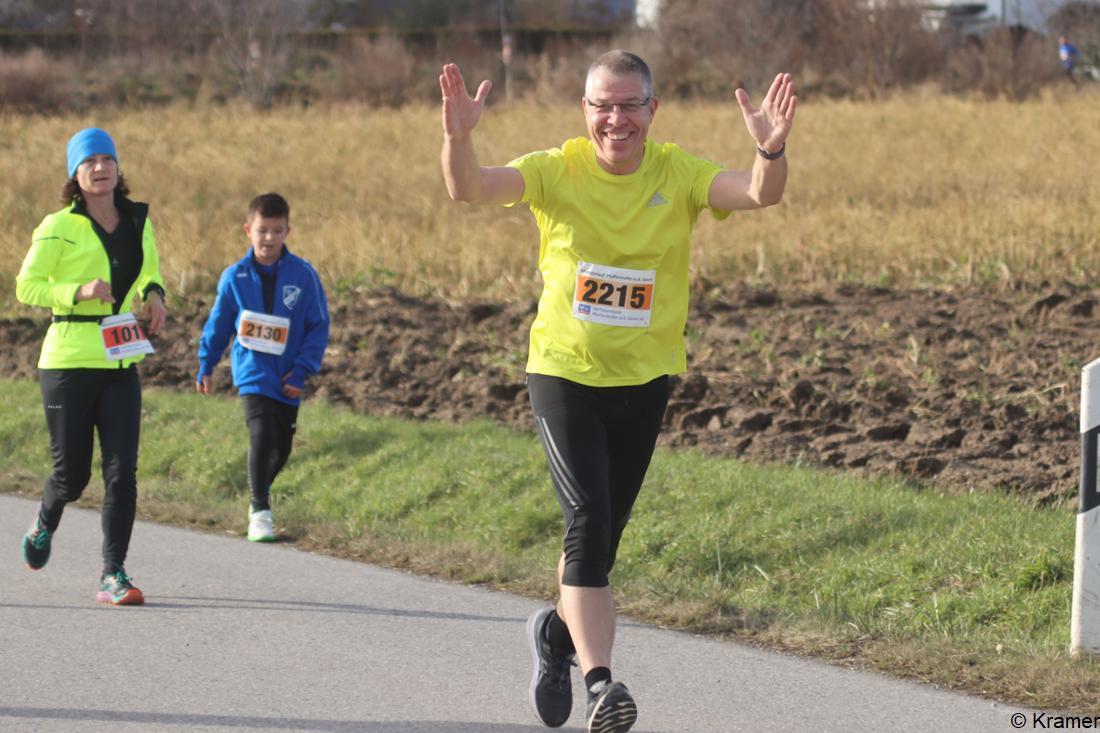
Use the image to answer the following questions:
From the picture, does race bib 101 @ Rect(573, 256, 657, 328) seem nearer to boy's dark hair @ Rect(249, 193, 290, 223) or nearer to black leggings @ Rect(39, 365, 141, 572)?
black leggings @ Rect(39, 365, 141, 572)

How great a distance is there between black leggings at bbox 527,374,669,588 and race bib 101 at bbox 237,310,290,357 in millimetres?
4027

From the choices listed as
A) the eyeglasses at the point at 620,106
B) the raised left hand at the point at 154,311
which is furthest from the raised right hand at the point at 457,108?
the raised left hand at the point at 154,311

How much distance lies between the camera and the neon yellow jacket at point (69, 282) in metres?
7.61

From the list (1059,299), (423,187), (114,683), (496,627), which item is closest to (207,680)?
(114,683)

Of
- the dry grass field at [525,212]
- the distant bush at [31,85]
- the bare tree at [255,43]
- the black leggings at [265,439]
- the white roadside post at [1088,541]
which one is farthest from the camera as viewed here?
the bare tree at [255,43]

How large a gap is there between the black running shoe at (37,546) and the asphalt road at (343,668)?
0.40 ft

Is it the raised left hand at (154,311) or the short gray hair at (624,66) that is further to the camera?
the raised left hand at (154,311)

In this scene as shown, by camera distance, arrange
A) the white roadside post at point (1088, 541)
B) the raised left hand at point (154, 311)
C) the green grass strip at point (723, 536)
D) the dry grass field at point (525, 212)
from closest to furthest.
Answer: the white roadside post at point (1088, 541), the green grass strip at point (723, 536), the raised left hand at point (154, 311), the dry grass field at point (525, 212)

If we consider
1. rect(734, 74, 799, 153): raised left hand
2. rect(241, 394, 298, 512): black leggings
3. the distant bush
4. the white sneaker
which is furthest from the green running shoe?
the distant bush

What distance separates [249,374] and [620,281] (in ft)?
14.4

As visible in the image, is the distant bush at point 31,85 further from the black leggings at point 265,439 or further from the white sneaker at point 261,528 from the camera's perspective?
the white sneaker at point 261,528

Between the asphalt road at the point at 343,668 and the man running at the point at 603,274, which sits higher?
the man running at the point at 603,274

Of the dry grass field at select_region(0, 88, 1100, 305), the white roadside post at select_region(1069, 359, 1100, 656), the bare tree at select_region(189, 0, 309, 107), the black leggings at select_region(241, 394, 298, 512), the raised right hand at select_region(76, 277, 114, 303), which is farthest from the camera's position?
the bare tree at select_region(189, 0, 309, 107)

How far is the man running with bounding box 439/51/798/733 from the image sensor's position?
551 cm
